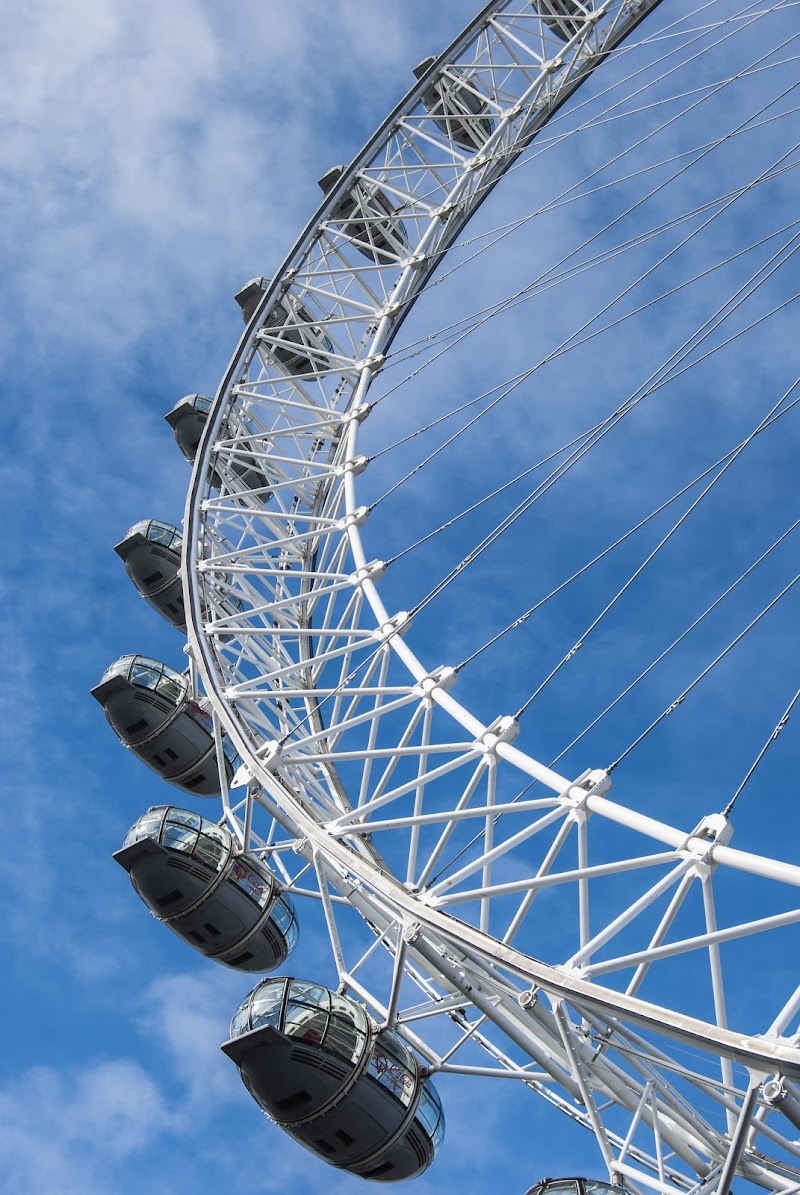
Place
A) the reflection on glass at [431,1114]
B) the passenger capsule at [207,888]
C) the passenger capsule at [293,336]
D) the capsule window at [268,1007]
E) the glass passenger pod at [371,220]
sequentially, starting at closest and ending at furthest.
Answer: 1. the capsule window at [268,1007]
2. the reflection on glass at [431,1114]
3. the passenger capsule at [207,888]
4. the passenger capsule at [293,336]
5. the glass passenger pod at [371,220]

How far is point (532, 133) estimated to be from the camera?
30.0 m

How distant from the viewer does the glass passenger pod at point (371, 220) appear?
96.1 ft

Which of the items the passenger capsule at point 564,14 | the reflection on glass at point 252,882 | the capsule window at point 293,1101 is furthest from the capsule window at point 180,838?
the passenger capsule at point 564,14

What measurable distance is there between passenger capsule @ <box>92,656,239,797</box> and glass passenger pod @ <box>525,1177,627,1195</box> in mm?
11930

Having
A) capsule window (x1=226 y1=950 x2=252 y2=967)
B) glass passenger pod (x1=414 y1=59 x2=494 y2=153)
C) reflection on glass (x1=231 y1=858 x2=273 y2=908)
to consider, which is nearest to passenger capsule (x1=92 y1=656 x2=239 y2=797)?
reflection on glass (x1=231 y1=858 x2=273 y2=908)

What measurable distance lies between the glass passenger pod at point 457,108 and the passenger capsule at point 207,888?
59.6 ft

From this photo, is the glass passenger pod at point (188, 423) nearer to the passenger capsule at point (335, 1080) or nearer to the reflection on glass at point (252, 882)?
the reflection on glass at point (252, 882)

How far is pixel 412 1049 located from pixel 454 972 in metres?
2.45

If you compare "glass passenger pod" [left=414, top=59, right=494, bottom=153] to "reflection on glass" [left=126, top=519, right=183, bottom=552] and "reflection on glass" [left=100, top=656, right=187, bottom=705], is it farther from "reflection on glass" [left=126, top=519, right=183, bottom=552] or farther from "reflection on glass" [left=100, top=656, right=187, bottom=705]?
"reflection on glass" [left=100, top=656, right=187, bottom=705]

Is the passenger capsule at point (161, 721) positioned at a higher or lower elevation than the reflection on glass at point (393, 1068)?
higher

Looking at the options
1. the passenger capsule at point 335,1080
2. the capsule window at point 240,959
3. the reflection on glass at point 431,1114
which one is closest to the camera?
the passenger capsule at point 335,1080

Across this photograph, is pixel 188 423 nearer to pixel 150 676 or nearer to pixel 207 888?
pixel 150 676

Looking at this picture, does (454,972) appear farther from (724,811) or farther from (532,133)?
(532,133)

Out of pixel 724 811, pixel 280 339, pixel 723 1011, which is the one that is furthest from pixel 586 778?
pixel 280 339
